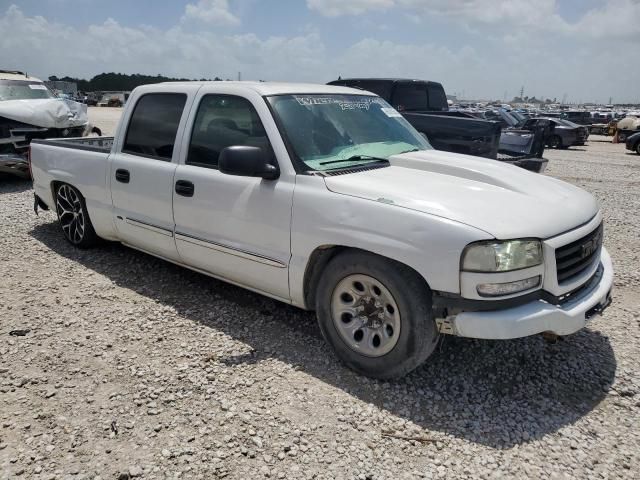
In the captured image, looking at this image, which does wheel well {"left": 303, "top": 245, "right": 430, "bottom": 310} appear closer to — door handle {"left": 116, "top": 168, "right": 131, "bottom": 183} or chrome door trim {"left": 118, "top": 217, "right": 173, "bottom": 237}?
chrome door trim {"left": 118, "top": 217, "right": 173, "bottom": 237}

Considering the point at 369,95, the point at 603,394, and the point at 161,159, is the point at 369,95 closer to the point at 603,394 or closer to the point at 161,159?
the point at 161,159

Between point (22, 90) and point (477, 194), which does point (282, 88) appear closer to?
point (477, 194)

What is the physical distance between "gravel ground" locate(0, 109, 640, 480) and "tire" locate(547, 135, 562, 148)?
19.7 metres

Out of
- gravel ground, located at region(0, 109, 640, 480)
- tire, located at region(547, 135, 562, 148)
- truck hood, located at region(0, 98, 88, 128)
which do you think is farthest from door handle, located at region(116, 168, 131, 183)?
tire, located at region(547, 135, 562, 148)

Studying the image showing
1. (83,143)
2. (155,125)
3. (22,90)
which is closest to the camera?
(155,125)

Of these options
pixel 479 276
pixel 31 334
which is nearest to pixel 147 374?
pixel 31 334

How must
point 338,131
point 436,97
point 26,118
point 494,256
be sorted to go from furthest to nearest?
point 436,97 < point 26,118 < point 338,131 < point 494,256

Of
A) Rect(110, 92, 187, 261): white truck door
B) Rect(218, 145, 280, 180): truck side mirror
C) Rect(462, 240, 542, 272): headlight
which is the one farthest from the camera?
Rect(110, 92, 187, 261): white truck door

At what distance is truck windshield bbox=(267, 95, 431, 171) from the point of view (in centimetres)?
353

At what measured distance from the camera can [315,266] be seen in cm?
336

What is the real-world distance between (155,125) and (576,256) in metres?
3.43

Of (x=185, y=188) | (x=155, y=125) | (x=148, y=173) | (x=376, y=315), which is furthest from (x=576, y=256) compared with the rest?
(x=155, y=125)

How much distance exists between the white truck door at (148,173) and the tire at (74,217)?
2.50 feet

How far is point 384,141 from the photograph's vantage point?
160 inches
